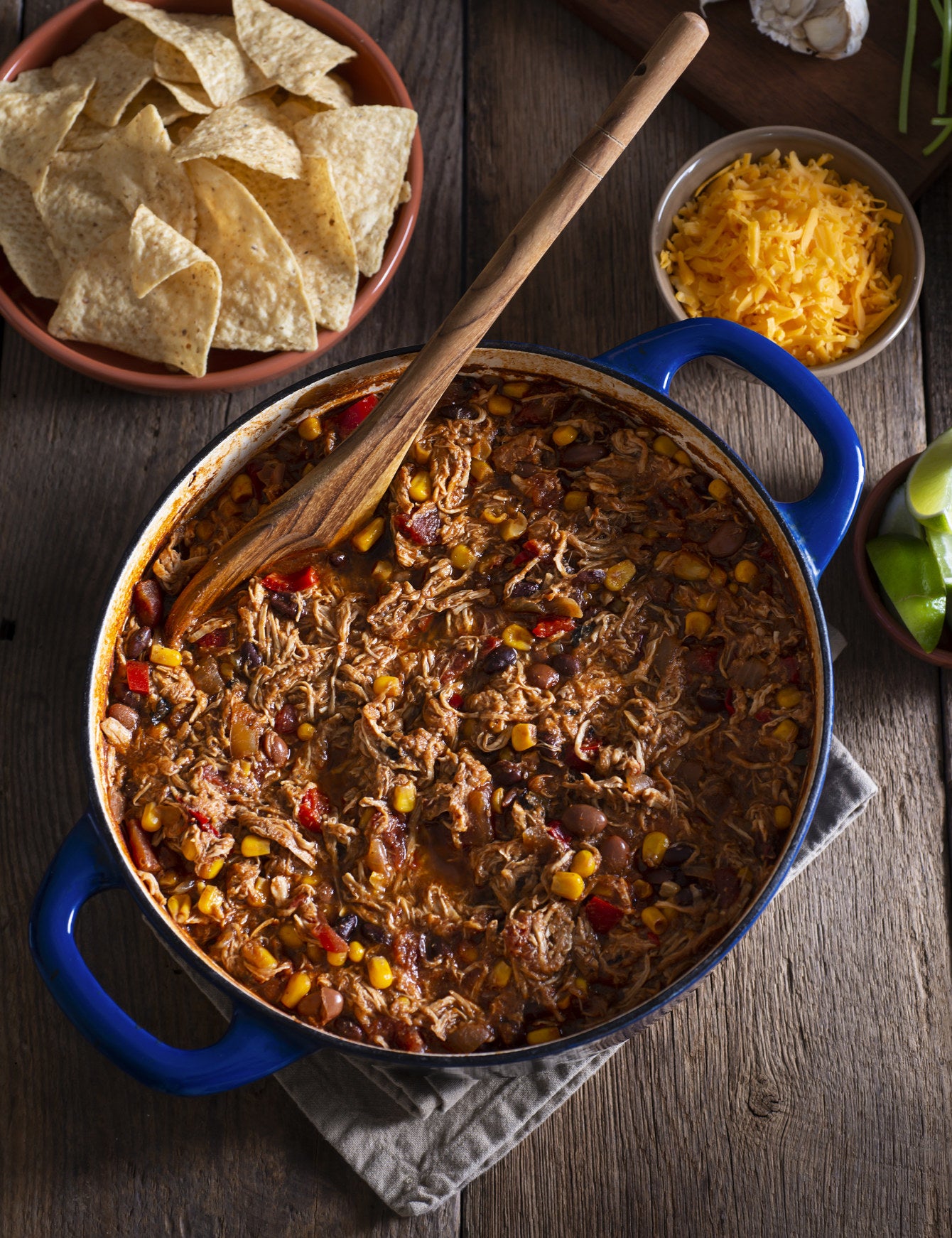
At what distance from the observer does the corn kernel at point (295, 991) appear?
9.83ft

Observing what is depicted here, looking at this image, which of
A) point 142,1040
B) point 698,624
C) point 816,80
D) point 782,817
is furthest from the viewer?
point 816,80

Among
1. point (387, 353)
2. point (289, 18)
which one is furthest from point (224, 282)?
point (289, 18)

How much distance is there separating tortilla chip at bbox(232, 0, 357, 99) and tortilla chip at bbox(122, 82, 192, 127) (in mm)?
318

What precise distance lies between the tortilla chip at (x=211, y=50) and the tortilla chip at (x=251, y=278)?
269 mm

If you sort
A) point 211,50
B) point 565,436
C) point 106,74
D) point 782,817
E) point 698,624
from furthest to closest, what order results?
point 106,74 → point 211,50 → point 565,436 → point 698,624 → point 782,817

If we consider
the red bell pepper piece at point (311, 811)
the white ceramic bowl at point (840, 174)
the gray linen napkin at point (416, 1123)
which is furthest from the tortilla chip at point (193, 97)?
the gray linen napkin at point (416, 1123)

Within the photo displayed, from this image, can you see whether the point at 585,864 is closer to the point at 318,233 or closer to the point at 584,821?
the point at 584,821

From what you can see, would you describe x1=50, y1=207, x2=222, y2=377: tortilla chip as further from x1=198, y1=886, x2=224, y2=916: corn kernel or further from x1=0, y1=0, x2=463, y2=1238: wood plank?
x1=198, y1=886, x2=224, y2=916: corn kernel

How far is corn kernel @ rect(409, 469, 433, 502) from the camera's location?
3385 mm

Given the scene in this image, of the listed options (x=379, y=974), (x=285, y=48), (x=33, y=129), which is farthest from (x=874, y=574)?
(x=33, y=129)

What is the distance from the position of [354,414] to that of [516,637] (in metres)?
0.88

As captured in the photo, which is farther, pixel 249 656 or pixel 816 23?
pixel 816 23

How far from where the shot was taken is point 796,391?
318 cm

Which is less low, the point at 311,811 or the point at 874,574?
the point at 874,574
